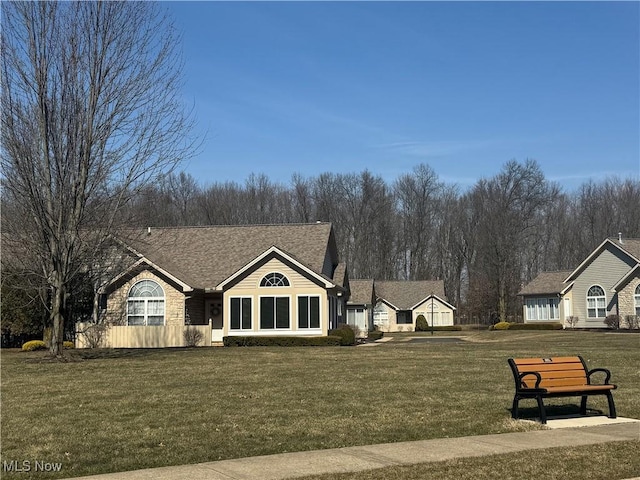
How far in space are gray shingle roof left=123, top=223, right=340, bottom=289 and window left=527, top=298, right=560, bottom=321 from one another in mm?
26269

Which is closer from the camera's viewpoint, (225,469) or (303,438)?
(225,469)

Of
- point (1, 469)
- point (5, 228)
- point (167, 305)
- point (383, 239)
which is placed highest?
point (383, 239)

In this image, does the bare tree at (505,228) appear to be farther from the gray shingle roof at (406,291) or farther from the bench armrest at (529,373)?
the bench armrest at (529,373)

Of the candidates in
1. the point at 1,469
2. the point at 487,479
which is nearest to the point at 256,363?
the point at 1,469

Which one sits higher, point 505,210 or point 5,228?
point 505,210

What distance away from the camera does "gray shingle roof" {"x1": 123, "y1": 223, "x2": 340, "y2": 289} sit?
40.3 meters

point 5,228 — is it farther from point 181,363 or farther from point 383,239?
point 383,239

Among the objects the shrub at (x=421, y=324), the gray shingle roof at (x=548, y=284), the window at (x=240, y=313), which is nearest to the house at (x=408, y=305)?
the shrub at (x=421, y=324)

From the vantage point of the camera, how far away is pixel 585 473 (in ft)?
26.3

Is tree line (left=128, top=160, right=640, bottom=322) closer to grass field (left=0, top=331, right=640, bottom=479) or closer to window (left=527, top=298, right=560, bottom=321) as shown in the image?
window (left=527, top=298, right=560, bottom=321)

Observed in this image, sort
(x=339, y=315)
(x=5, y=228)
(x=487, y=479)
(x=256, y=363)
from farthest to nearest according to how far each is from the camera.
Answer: (x=339, y=315), (x=5, y=228), (x=256, y=363), (x=487, y=479)

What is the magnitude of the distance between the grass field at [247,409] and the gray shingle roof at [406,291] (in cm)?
5298

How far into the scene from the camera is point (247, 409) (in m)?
13.2

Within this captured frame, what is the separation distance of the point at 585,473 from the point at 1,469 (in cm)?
675
